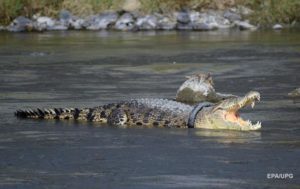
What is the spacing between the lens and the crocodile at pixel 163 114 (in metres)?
12.5

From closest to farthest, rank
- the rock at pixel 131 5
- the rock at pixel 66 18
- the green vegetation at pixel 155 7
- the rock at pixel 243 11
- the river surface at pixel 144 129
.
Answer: the river surface at pixel 144 129, the green vegetation at pixel 155 7, the rock at pixel 66 18, the rock at pixel 243 11, the rock at pixel 131 5

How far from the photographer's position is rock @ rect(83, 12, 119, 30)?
37.8 meters

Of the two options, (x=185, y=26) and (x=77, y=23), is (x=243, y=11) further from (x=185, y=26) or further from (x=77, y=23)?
(x=77, y=23)

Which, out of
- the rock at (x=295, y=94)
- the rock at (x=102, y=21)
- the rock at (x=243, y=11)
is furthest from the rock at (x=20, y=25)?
the rock at (x=295, y=94)

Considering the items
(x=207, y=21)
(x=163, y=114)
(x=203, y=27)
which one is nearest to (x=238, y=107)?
(x=163, y=114)

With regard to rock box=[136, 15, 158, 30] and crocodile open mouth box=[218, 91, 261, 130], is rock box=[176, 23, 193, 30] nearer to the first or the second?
rock box=[136, 15, 158, 30]

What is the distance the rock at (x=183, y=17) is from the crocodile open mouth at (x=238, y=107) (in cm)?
2496

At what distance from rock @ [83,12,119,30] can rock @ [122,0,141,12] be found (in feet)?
2.22

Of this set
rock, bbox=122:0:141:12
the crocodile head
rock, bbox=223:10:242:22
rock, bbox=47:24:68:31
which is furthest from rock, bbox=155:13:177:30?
the crocodile head

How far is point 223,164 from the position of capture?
987cm

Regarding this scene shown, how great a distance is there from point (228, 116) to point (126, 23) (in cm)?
2500

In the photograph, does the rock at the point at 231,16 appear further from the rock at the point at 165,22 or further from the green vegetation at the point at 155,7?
the rock at the point at 165,22

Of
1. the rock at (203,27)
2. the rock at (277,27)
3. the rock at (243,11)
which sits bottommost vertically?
the rock at (277,27)

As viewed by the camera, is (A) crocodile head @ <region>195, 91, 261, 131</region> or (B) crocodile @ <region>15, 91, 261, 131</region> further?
(B) crocodile @ <region>15, 91, 261, 131</region>
